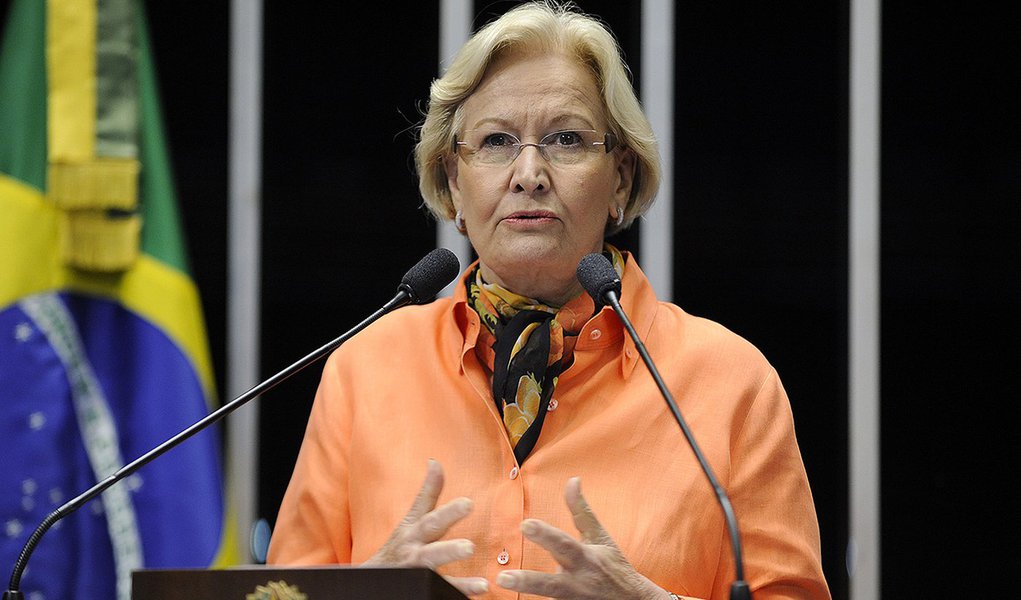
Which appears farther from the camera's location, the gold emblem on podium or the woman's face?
the woman's face

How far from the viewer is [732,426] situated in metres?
2.38

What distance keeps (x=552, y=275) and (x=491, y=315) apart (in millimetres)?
128

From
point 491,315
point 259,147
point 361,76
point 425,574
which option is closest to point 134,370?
point 259,147

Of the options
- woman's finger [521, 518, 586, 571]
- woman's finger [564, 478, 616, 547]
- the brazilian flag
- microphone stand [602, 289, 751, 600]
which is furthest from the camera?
the brazilian flag

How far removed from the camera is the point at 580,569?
77.4 inches

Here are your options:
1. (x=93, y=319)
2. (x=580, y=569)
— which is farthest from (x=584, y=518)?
(x=93, y=319)

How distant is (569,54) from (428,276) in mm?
566

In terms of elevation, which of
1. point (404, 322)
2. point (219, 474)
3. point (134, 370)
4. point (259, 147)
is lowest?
point (219, 474)

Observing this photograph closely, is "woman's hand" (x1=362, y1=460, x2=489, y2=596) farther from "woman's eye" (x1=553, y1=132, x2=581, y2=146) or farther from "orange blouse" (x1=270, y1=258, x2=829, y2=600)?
"woman's eye" (x1=553, y1=132, x2=581, y2=146)

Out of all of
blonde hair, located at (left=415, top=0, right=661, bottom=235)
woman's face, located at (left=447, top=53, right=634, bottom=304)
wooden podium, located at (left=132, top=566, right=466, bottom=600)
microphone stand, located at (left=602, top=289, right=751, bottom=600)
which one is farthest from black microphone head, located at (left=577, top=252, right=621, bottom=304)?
wooden podium, located at (left=132, top=566, right=466, bottom=600)

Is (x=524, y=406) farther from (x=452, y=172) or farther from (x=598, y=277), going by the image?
(x=452, y=172)

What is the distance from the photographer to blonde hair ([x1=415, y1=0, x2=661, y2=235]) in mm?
2578

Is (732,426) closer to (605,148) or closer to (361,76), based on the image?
(605,148)

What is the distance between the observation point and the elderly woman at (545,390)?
2.31 metres
